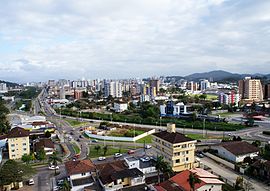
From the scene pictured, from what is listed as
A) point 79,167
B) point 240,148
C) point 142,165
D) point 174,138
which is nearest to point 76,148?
point 79,167

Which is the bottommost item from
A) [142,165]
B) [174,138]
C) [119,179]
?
[142,165]

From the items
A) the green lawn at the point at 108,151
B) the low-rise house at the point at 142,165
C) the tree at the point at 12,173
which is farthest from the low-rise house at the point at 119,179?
the green lawn at the point at 108,151

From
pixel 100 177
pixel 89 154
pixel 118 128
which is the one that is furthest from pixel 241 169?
pixel 118 128

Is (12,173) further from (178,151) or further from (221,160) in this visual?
(221,160)

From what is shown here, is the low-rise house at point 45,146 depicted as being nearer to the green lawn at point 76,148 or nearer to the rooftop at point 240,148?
the green lawn at point 76,148

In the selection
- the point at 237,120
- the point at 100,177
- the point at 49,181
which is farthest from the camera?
the point at 237,120

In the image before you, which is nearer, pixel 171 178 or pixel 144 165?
pixel 171 178

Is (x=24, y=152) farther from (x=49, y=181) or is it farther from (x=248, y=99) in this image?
(x=248, y=99)
